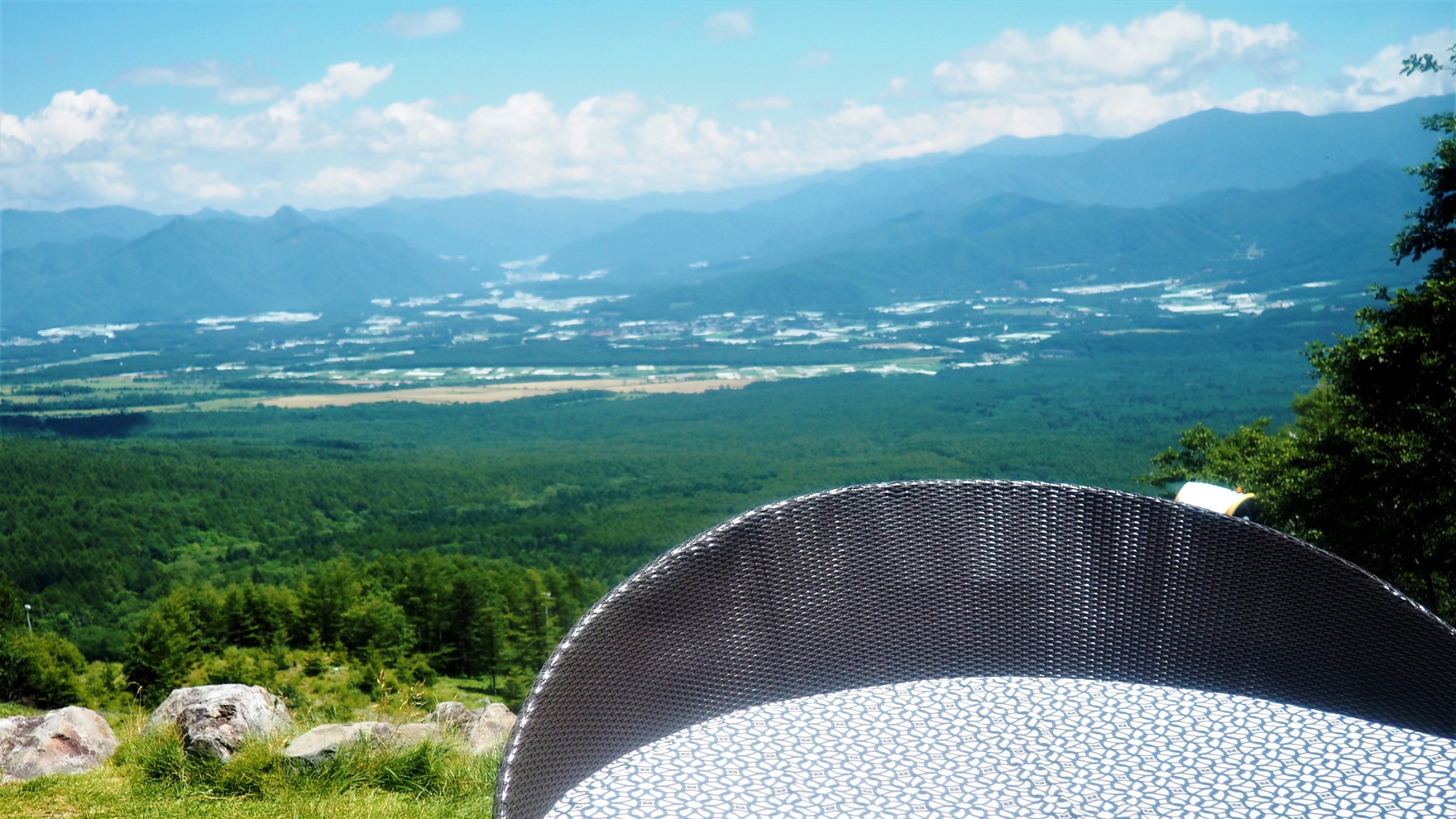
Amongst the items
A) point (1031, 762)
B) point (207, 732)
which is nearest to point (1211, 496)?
point (1031, 762)

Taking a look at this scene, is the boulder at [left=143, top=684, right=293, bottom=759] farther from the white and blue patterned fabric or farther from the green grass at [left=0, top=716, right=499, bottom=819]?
the white and blue patterned fabric

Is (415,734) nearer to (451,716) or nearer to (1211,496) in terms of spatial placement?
(451,716)

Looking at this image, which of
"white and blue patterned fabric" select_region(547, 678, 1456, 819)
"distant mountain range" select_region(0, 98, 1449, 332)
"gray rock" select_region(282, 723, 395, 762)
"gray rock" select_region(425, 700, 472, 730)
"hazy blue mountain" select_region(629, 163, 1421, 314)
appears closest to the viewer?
"white and blue patterned fabric" select_region(547, 678, 1456, 819)

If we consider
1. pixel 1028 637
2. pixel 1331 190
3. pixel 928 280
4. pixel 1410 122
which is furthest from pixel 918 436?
pixel 1410 122

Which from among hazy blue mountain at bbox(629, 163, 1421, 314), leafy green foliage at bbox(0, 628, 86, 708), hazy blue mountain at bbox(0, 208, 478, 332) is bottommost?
leafy green foliage at bbox(0, 628, 86, 708)

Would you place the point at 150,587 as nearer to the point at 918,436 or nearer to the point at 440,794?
the point at 440,794

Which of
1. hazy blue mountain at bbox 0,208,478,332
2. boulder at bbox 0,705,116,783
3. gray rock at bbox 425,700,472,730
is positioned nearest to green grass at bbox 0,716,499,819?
boulder at bbox 0,705,116,783

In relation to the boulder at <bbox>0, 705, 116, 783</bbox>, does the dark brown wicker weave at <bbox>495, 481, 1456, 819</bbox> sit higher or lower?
higher
